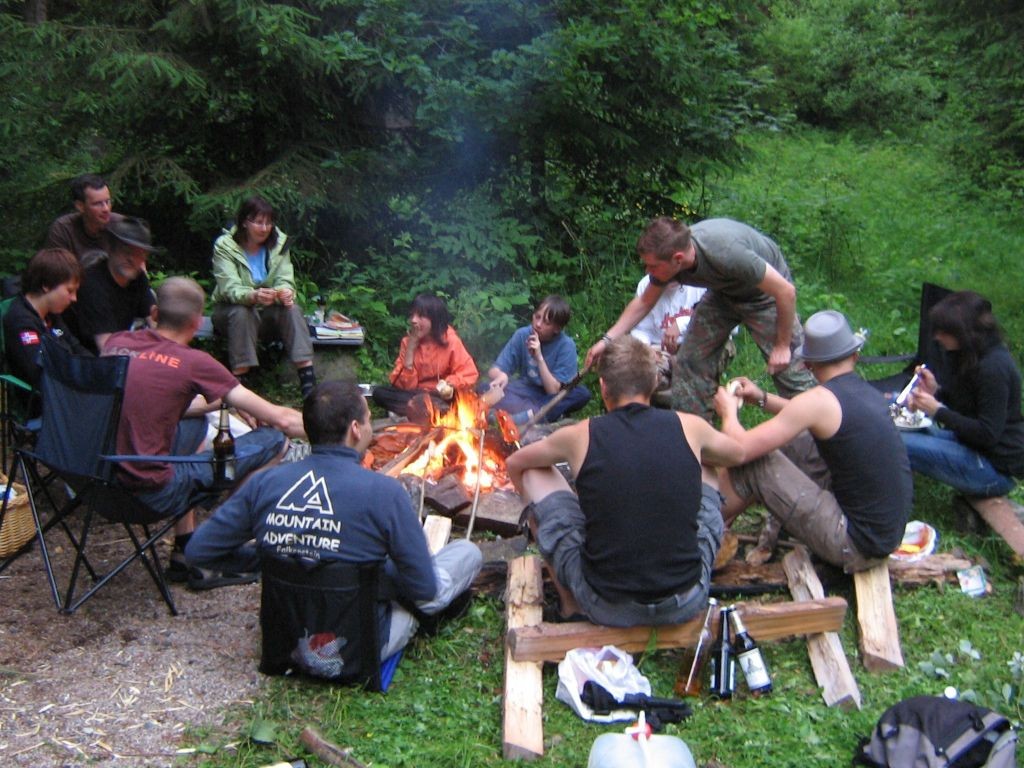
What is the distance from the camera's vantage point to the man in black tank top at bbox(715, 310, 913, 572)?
15.0 feet

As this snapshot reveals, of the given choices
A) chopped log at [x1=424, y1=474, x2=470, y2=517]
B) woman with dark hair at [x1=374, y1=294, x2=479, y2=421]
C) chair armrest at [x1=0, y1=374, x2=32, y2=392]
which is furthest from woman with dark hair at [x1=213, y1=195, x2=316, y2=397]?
chair armrest at [x1=0, y1=374, x2=32, y2=392]

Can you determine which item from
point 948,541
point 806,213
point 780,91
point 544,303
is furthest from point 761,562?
point 780,91

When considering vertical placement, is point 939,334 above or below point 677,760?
above

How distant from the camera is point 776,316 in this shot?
232 inches

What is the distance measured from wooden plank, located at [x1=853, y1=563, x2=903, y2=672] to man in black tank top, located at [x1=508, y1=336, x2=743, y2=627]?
80cm

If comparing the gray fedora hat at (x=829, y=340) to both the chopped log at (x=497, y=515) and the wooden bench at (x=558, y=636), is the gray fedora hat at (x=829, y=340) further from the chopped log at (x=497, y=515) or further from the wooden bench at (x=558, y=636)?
the chopped log at (x=497, y=515)

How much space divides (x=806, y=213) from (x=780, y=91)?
28.1ft

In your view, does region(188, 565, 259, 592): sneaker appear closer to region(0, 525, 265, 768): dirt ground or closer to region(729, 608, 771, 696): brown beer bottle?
region(0, 525, 265, 768): dirt ground

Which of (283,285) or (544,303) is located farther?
(283,285)

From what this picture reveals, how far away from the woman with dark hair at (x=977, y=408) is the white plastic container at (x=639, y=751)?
2.78m

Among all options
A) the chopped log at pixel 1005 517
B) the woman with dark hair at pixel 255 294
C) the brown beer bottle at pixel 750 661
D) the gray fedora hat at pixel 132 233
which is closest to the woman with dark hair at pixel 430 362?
the woman with dark hair at pixel 255 294

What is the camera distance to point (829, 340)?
→ 4.61 m

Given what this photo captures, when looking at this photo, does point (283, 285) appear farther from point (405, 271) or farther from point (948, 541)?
point (948, 541)

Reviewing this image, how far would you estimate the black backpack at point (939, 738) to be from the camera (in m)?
3.36
